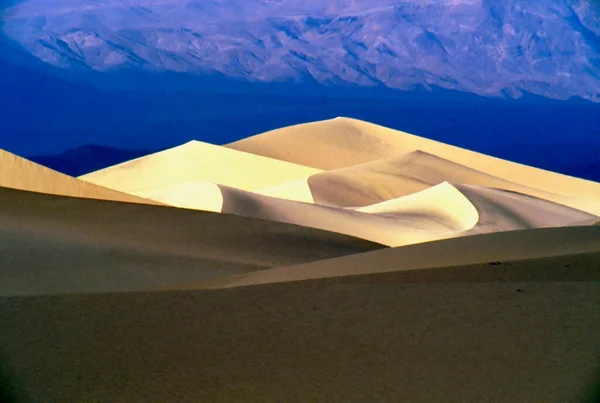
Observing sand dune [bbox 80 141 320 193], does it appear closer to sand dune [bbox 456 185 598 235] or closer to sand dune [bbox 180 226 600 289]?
sand dune [bbox 456 185 598 235]

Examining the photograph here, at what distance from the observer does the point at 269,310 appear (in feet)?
11.2

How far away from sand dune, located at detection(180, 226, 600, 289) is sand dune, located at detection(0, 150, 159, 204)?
12.7 ft

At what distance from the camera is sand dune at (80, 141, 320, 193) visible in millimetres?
24453

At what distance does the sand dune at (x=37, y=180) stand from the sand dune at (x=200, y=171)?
15344 mm

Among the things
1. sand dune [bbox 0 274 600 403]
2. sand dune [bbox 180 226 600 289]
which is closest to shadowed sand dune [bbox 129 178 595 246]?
sand dune [bbox 180 226 600 289]

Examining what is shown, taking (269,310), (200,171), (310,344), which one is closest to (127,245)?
(269,310)

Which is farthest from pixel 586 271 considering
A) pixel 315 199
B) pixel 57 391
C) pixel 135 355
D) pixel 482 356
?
pixel 315 199

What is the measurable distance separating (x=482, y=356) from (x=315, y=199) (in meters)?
14.8

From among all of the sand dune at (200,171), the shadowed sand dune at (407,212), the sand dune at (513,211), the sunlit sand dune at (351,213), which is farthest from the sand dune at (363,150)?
the sunlit sand dune at (351,213)

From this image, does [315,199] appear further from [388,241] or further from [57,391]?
[57,391]

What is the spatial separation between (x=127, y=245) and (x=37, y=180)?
2.74m

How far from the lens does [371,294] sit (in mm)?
3676

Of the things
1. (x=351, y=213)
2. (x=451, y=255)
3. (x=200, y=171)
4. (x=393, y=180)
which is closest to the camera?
(x=451, y=255)

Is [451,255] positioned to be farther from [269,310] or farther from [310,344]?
[310,344]
